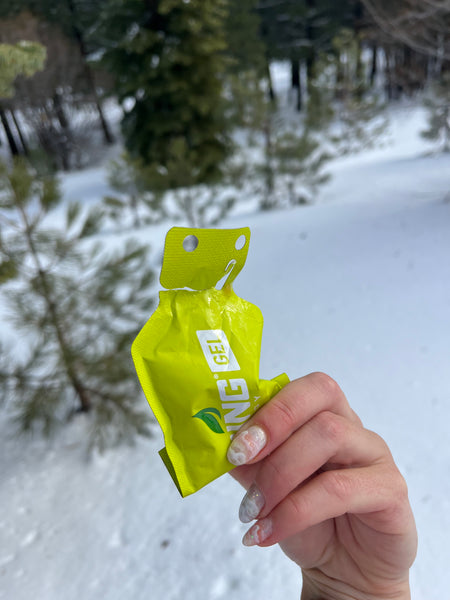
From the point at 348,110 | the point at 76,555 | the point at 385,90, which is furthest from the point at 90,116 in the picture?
the point at 76,555

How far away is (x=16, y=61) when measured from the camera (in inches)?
61.2

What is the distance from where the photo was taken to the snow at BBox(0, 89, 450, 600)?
1.71 meters

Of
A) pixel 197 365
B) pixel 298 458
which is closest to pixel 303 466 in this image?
pixel 298 458

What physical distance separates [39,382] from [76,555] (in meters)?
0.85

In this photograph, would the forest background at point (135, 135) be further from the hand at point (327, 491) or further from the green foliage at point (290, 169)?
the hand at point (327, 491)

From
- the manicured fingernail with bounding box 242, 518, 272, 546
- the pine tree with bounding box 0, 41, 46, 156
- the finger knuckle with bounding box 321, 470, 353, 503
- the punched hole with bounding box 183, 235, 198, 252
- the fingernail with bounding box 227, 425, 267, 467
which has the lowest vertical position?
the manicured fingernail with bounding box 242, 518, 272, 546

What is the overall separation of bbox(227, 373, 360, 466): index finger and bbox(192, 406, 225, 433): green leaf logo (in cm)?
3

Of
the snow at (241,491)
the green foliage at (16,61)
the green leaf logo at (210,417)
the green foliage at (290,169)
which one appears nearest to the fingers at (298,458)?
the green leaf logo at (210,417)

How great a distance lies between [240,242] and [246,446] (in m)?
0.31

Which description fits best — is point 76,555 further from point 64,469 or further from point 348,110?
point 348,110

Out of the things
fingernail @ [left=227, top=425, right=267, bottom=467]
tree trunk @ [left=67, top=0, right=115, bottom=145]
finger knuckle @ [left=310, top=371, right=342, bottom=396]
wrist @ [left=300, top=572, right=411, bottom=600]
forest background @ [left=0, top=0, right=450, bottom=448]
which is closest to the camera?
fingernail @ [left=227, top=425, right=267, bottom=467]

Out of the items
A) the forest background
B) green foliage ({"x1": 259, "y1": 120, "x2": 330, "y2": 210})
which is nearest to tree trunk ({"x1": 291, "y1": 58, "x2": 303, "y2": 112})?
the forest background

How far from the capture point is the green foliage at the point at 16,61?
5.04ft

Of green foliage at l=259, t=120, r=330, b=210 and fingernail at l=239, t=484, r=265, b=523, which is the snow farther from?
green foliage at l=259, t=120, r=330, b=210
